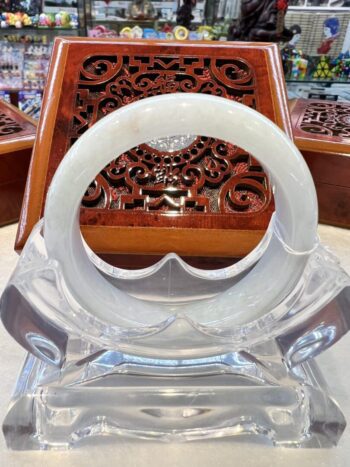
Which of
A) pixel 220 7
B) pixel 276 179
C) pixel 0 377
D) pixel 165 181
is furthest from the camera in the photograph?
pixel 220 7

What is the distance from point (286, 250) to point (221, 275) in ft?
0.51

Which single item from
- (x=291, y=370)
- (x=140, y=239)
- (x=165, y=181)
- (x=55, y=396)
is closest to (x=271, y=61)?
(x=165, y=181)

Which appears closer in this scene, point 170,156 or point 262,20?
point 170,156

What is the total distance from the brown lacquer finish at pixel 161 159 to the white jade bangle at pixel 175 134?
0.69 ft

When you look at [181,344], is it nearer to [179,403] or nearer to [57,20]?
[179,403]

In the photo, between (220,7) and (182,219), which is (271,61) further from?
(220,7)

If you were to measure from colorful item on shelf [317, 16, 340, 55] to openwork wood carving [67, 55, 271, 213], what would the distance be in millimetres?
1269

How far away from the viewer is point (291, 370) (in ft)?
1.79

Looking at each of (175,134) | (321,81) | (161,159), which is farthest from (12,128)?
(321,81)

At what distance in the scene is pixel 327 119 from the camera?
43.6 inches

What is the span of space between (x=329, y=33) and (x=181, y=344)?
194cm

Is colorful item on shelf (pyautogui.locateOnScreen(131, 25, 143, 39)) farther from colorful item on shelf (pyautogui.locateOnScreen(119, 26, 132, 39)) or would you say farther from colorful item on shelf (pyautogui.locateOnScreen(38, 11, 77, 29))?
colorful item on shelf (pyautogui.locateOnScreen(38, 11, 77, 29))

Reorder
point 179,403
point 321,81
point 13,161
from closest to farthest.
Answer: point 179,403 → point 13,161 → point 321,81

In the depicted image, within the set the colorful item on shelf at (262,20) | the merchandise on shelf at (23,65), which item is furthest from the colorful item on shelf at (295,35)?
the merchandise on shelf at (23,65)
